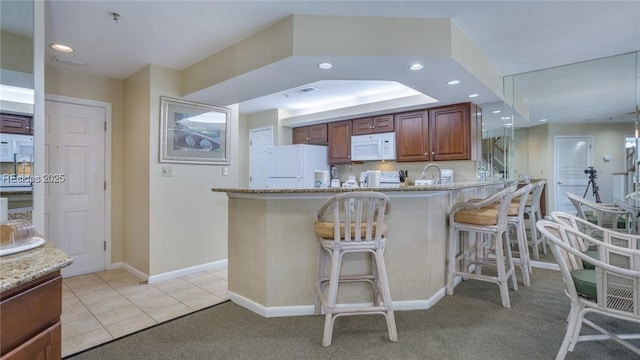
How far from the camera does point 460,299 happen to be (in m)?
2.63

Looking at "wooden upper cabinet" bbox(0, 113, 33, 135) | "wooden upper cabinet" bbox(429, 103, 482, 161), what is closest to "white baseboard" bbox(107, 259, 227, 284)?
"wooden upper cabinet" bbox(0, 113, 33, 135)

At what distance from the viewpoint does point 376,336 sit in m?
2.04

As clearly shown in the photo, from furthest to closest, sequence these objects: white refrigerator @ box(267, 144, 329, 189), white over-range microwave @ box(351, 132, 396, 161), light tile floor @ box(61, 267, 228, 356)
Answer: white refrigerator @ box(267, 144, 329, 189) < white over-range microwave @ box(351, 132, 396, 161) < light tile floor @ box(61, 267, 228, 356)

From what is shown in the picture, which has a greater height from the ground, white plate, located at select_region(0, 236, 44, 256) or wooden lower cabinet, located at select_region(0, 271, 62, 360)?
white plate, located at select_region(0, 236, 44, 256)

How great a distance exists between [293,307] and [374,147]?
9.82 ft

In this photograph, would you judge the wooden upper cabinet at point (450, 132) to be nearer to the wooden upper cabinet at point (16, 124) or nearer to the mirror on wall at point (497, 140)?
the mirror on wall at point (497, 140)

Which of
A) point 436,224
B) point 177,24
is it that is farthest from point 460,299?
point 177,24

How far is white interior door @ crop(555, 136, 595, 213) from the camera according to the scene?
341 centimetres

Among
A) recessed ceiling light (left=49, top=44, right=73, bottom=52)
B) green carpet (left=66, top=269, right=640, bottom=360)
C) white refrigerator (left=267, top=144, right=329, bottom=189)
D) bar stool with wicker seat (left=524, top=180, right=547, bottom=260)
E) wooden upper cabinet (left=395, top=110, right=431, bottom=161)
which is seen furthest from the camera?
white refrigerator (left=267, top=144, right=329, bottom=189)

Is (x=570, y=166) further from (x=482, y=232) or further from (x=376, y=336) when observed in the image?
(x=376, y=336)

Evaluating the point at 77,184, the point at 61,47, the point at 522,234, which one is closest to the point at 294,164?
the point at 77,184

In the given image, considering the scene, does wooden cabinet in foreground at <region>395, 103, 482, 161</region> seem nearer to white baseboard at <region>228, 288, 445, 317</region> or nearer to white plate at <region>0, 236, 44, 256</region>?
white baseboard at <region>228, 288, 445, 317</region>

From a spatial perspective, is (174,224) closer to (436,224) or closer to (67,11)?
(67,11)

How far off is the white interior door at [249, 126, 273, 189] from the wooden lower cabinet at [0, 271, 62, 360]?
4538 millimetres
